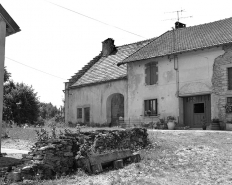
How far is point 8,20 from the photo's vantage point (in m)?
11.8

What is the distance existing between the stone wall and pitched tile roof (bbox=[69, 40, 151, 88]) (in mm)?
14947

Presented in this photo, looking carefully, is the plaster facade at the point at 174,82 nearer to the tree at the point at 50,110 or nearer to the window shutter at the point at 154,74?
the window shutter at the point at 154,74

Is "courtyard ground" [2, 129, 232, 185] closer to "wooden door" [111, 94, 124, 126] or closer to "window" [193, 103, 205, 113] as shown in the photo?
"window" [193, 103, 205, 113]

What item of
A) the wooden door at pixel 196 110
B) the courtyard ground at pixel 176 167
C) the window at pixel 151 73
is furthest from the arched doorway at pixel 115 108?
the courtyard ground at pixel 176 167

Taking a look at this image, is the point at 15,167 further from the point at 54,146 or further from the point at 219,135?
the point at 219,135

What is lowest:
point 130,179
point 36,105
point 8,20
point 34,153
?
point 130,179

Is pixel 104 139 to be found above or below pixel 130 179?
above

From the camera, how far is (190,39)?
2270 cm

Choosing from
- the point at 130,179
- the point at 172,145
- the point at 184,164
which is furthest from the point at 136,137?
the point at 130,179

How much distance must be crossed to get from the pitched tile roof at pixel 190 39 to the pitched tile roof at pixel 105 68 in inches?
98.8

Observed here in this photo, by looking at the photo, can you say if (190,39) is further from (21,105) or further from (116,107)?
(21,105)

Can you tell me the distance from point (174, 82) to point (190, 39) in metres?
3.38

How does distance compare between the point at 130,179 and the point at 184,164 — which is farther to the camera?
the point at 184,164

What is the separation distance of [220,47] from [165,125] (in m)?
6.23
